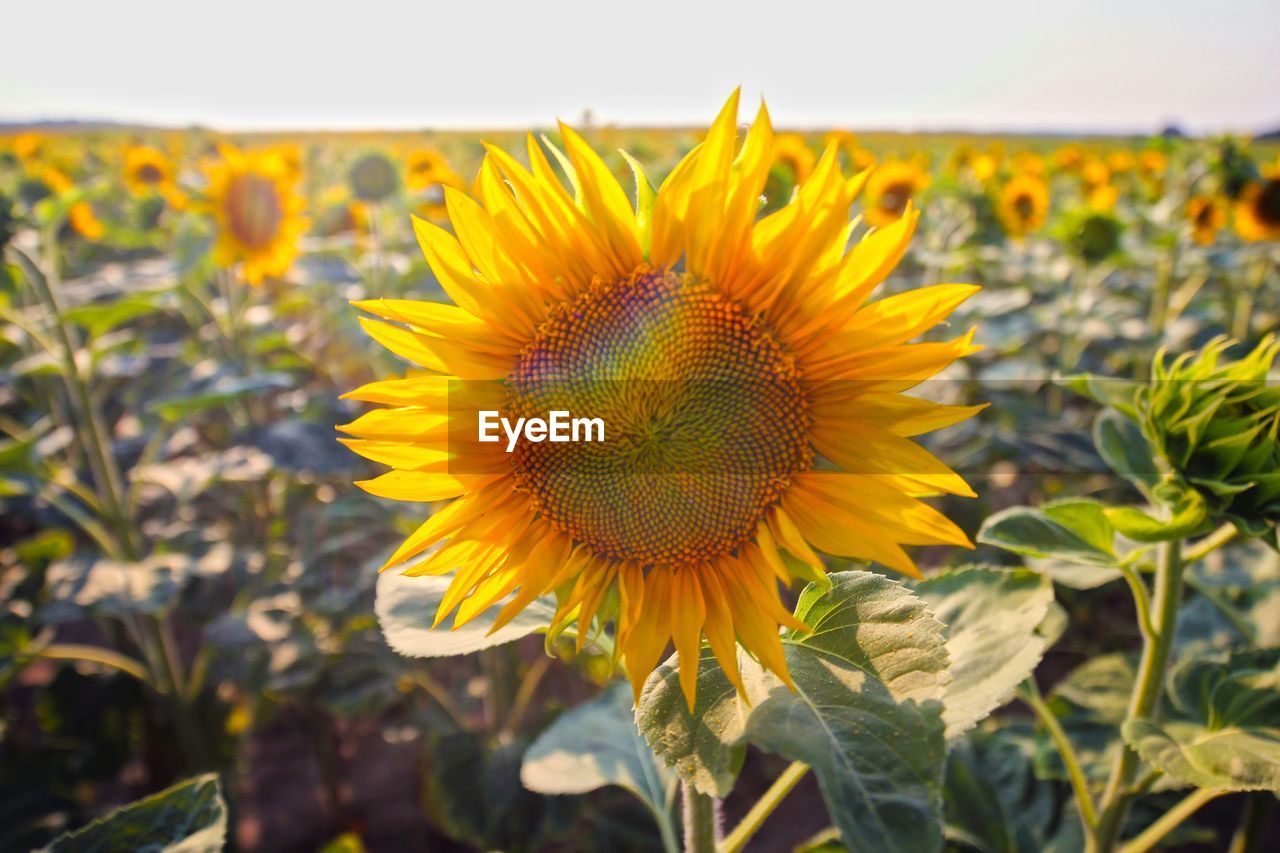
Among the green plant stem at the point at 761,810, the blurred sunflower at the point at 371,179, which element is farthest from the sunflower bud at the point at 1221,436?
the blurred sunflower at the point at 371,179

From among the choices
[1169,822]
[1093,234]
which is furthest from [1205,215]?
[1169,822]

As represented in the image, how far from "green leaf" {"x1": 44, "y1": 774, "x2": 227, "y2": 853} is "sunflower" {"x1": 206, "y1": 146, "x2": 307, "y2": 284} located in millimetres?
2984

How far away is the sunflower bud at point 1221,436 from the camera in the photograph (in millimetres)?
1054

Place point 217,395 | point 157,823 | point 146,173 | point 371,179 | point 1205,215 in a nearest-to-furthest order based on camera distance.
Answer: point 157,823 → point 217,395 → point 1205,215 → point 371,179 → point 146,173

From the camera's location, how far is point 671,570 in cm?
97

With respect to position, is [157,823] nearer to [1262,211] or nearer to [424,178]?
[424,178]

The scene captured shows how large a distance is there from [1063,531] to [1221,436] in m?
0.24

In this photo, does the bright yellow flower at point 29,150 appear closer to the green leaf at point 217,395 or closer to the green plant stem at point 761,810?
the green leaf at point 217,395

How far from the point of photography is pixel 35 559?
2.87 meters

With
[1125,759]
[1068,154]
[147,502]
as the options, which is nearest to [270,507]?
[147,502]

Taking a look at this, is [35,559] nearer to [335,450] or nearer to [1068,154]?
[335,450]

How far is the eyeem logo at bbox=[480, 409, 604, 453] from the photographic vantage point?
98 centimetres

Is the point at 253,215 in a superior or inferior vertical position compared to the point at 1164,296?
superior

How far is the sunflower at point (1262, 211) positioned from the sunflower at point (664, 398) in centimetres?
477
